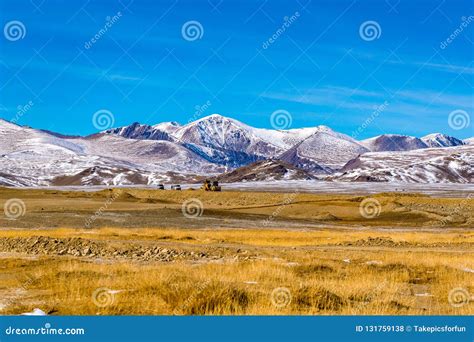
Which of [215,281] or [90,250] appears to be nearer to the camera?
[215,281]

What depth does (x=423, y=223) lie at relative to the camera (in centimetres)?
8031

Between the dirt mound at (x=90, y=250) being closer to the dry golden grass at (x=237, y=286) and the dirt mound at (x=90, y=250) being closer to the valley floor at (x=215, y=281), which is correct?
the valley floor at (x=215, y=281)

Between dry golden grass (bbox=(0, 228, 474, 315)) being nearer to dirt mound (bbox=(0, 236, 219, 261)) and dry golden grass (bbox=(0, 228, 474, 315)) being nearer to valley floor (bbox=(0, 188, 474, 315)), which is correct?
valley floor (bbox=(0, 188, 474, 315))

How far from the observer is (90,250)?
1217 inches

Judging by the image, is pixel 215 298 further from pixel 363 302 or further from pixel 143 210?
pixel 143 210

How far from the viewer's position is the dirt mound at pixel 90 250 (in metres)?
29.4

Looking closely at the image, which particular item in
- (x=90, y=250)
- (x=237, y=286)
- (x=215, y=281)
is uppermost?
(x=90, y=250)

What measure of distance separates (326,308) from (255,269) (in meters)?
6.70

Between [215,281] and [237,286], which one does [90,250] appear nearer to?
[215,281]

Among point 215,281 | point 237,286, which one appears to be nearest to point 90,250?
point 215,281

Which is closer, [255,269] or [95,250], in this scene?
[255,269]

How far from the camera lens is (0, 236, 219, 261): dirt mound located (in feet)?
96.4

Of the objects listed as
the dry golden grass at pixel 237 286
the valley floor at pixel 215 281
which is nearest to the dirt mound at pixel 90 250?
the valley floor at pixel 215 281
